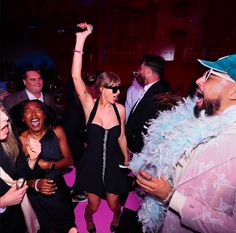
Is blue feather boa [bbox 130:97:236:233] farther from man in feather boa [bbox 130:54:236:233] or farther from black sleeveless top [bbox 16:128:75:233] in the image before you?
black sleeveless top [bbox 16:128:75:233]

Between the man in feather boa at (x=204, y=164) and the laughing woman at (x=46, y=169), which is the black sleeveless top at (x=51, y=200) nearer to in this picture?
the laughing woman at (x=46, y=169)

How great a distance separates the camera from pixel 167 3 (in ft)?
Answer: 15.7

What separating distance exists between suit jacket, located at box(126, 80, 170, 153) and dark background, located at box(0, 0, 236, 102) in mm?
2161

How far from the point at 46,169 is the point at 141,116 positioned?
124cm

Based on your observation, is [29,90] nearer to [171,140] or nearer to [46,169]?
[46,169]

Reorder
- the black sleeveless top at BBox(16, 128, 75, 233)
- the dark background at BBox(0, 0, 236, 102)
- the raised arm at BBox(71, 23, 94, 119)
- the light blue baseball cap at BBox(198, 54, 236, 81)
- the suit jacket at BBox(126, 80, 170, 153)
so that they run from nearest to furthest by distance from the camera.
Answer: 1. the light blue baseball cap at BBox(198, 54, 236, 81)
2. the black sleeveless top at BBox(16, 128, 75, 233)
3. the raised arm at BBox(71, 23, 94, 119)
4. the suit jacket at BBox(126, 80, 170, 153)
5. the dark background at BBox(0, 0, 236, 102)

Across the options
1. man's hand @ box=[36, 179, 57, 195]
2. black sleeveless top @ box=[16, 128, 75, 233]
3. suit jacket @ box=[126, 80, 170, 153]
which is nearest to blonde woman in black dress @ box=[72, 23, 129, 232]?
black sleeveless top @ box=[16, 128, 75, 233]

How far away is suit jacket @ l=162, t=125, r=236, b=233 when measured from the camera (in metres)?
1.05

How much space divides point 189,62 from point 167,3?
52.4 inches

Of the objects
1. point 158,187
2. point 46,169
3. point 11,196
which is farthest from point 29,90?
point 158,187

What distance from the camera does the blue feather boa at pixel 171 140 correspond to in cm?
123

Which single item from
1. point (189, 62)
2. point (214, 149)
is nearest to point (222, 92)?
point (214, 149)

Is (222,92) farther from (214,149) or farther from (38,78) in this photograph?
(38,78)

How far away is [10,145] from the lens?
1.64 m
